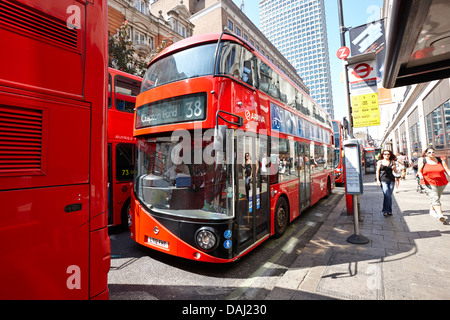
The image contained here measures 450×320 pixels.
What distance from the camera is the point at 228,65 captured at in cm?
412

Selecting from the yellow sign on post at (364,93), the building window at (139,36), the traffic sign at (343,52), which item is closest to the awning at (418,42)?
the yellow sign on post at (364,93)

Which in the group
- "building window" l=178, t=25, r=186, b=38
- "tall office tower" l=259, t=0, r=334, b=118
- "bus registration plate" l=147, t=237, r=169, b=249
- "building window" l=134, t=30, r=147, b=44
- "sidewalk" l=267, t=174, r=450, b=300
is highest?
"tall office tower" l=259, t=0, r=334, b=118

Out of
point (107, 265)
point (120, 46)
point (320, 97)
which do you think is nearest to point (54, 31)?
point (107, 265)

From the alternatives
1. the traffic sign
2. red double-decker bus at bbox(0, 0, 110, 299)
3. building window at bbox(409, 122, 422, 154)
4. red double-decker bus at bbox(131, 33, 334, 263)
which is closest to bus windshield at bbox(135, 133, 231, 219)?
red double-decker bus at bbox(131, 33, 334, 263)

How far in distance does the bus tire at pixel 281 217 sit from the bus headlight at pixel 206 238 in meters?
2.20

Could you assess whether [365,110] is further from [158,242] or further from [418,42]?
[158,242]

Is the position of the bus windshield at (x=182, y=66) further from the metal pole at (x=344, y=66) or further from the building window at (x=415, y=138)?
the building window at (x=415, y=138)

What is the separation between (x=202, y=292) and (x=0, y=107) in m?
3.20

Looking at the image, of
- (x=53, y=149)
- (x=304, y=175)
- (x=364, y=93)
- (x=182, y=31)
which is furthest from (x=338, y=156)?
(x=182, y=31)

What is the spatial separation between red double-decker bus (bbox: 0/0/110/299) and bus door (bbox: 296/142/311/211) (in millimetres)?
5805

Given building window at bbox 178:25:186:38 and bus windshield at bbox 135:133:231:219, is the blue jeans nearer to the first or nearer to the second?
bus windshield at bbox 135:133:231:219

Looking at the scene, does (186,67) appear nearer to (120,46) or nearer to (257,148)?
(257,148)

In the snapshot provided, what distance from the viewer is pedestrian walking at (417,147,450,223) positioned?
586 cm

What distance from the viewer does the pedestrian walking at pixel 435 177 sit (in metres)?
5.86
